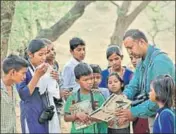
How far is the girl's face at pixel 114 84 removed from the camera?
5.09m

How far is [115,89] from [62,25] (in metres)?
4.10

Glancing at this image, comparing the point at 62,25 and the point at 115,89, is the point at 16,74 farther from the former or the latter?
the point at 62,25

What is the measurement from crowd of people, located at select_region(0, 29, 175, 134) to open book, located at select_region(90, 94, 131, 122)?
0.05m

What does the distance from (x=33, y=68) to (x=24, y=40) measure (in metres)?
3.63

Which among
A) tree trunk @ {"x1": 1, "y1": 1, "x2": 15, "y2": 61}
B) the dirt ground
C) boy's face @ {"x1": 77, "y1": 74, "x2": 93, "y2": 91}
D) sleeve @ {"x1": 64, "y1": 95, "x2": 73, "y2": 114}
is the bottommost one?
sleeve @ {"x1": 64, "y1": 95, "x2": 73, "y2": 114}

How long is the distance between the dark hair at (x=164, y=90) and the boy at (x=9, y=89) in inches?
49.7

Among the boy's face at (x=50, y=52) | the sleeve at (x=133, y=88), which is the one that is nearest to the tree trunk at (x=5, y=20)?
the boy's face at (x=50, y=52)

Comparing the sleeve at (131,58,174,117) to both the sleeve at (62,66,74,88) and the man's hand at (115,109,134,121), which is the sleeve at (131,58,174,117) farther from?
the sleeve at (62,66,74,88)

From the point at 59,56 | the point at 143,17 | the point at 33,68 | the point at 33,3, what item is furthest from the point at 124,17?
the point at 143,17

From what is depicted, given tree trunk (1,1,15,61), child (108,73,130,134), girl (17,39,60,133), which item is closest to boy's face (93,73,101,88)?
child (108,73,130,134)

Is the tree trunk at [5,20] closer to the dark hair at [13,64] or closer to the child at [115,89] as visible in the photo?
the child at [115,89]

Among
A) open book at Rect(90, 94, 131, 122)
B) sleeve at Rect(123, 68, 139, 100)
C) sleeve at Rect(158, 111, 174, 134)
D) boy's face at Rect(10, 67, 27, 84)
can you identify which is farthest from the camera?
A: sleeve at Rect(123, 68, 139, 100)

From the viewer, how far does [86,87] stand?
4746 mm

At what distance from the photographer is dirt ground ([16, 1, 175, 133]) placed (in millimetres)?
25969
